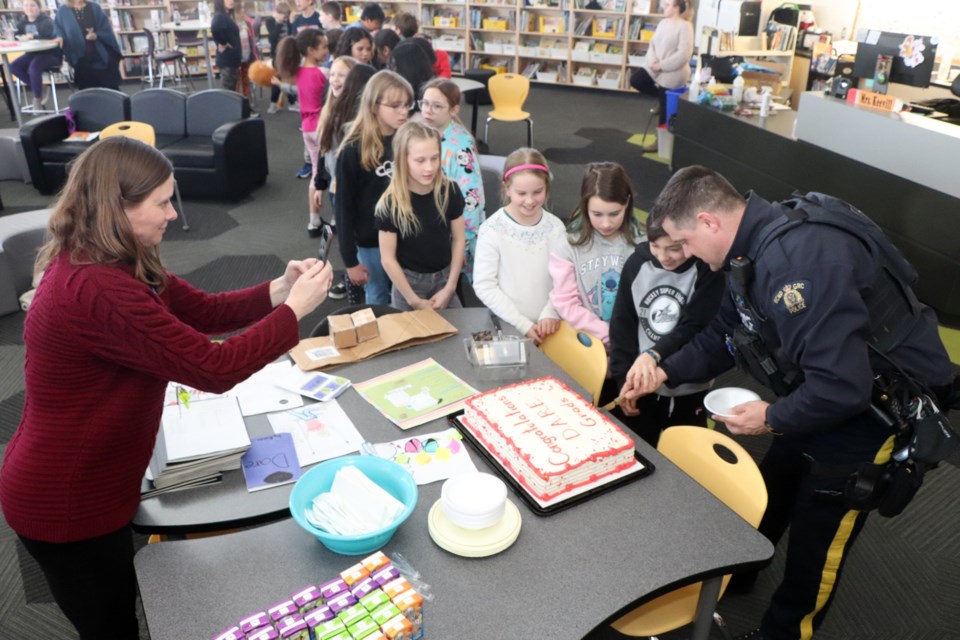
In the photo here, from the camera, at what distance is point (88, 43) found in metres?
8.12

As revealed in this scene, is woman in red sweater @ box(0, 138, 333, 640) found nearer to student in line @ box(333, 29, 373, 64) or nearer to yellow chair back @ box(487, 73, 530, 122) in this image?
student in line @ box(333, 29, 373, 64)

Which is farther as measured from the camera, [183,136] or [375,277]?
[183,136]

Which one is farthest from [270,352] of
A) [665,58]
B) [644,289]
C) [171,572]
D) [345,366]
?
[665,58]

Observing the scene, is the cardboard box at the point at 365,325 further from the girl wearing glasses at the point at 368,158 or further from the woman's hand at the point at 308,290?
the girl wearing glasses at the point at 368,158

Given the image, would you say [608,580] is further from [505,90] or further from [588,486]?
[505,90]

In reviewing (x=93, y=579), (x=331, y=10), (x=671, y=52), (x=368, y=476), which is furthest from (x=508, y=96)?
(x=93, y=579)

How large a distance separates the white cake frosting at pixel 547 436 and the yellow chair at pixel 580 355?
1.20 ft

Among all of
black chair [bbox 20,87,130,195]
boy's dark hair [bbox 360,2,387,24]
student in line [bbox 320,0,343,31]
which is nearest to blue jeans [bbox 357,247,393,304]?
black chair [bbox 20,87,130,195]

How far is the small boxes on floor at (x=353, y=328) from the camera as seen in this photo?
Result: 2.33 meters

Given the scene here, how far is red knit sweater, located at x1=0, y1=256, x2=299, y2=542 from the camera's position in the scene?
1.45 metres

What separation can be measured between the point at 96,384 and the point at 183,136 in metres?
5.54

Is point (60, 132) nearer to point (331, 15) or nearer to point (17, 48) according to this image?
point (17, 48)

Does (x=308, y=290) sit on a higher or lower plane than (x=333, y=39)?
lower

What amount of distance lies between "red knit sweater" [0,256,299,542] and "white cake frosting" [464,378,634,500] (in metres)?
0.59
